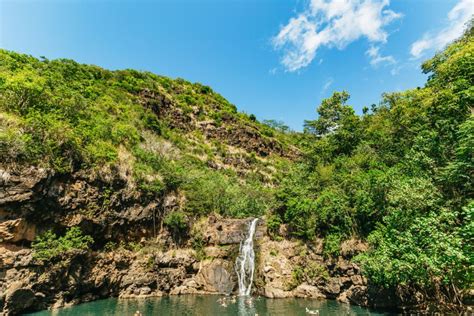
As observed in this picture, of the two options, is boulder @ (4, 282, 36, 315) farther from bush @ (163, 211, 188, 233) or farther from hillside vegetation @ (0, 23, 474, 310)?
bush @ (163, 211, 188, 233)

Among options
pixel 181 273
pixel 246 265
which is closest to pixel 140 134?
pixel 181 273

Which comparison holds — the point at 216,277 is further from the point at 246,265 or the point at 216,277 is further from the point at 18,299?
the point at 18,299

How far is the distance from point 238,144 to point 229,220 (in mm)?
30401

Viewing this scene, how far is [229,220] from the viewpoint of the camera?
3088 cm

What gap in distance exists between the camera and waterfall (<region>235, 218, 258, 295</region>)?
25281 millimetres

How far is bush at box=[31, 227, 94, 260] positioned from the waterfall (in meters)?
13.1

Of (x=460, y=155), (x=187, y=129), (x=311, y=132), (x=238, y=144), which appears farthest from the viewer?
(x=238, y=144)

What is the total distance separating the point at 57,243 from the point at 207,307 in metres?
11.7

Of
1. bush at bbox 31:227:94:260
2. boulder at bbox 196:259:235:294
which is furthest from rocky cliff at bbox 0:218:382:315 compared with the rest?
bush at bbox 31:227:94:260

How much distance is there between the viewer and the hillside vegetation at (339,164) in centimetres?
1391

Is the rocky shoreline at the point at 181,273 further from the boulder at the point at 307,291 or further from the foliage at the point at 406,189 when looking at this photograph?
the foliage at the point at 406,189

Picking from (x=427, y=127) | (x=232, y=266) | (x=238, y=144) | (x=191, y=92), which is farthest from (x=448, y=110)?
(x=191, y=92)

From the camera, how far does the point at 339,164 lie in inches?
1204

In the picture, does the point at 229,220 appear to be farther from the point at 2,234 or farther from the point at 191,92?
the point at 191,92
